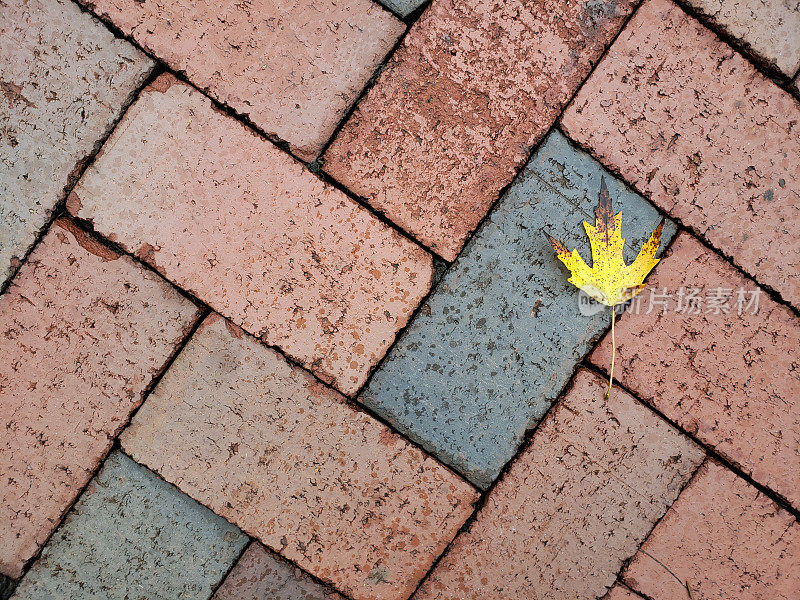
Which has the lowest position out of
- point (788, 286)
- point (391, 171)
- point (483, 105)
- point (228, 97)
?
point (228, 97)

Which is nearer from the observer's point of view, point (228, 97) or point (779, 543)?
point (228, 97)

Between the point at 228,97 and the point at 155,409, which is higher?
the point at 228,97

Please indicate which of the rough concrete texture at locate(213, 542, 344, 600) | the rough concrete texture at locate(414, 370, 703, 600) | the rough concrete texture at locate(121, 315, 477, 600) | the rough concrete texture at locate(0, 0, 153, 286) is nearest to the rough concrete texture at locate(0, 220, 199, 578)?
the rough concrete texture at locate(121, 315, 477, 600)

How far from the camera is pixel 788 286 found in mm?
1769

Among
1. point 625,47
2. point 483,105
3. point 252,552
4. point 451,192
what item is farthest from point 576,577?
point 625,47

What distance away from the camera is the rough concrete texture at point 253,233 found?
167 cm

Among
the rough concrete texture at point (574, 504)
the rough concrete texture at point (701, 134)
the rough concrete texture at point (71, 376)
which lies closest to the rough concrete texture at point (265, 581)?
the rough concrete texture at point (574, 504)

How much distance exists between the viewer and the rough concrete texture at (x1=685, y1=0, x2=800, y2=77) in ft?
5.67

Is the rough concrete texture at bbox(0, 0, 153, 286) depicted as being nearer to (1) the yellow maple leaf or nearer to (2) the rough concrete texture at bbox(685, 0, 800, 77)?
(1) the yellow maple leaf

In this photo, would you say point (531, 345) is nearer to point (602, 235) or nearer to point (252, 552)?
point (602, 235)

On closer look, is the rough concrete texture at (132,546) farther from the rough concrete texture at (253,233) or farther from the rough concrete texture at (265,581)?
the rough concrete texture at (253,233)

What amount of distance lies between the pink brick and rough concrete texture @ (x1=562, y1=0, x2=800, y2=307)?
13 cm

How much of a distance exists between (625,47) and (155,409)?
2211 mm

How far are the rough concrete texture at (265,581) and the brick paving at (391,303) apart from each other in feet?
0.04
